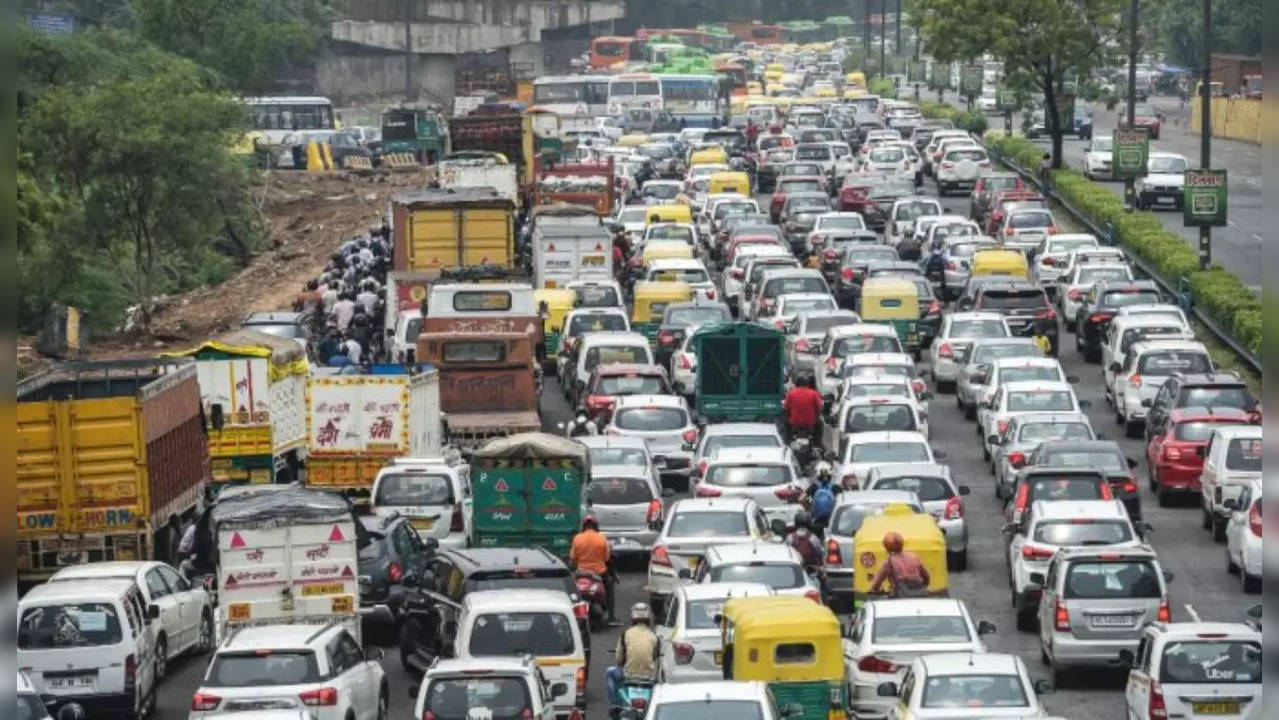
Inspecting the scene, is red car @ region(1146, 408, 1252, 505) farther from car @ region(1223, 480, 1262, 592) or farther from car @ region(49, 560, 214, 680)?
car @ region(49, 560, 214, 680)

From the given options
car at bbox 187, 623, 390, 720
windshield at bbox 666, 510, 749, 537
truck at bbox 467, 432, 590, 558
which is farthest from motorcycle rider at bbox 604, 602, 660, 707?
truck at bbox 467, 432, 590, 558

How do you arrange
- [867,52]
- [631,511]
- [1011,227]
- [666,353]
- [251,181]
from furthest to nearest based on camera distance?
[867,52]
[251,181]
[1011,227]
[666,353]
[631,511]

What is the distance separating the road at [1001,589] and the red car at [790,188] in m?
28.1

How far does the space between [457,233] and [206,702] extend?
3017cm

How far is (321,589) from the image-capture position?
25.1 metres

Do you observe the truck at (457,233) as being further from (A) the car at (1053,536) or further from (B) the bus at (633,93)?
(B) the bus at (633,93)

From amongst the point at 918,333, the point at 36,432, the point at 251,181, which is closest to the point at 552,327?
the point at 918,333

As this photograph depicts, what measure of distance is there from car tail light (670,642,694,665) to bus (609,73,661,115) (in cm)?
8986

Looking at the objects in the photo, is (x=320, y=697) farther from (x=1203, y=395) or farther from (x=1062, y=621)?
(x=1203, y=395)

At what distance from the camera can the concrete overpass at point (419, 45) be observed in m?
141

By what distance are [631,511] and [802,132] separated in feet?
193

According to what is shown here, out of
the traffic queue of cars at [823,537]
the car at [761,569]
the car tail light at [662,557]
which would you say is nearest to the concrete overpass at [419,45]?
the traffic queue of cars at [823,537]

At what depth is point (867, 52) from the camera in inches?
6122

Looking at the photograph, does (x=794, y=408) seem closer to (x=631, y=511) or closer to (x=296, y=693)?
(x=631, y=511)
